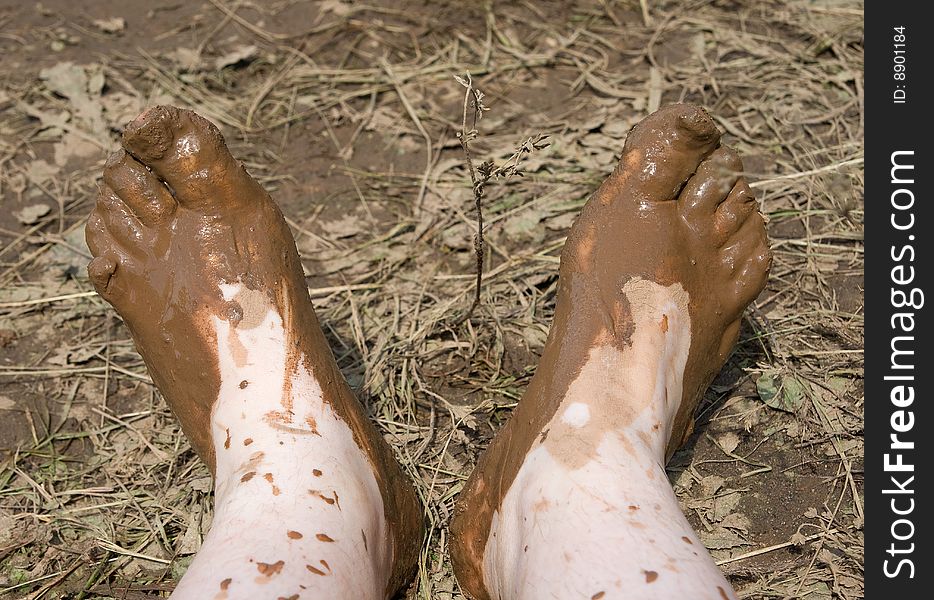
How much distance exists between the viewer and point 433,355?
2.35m

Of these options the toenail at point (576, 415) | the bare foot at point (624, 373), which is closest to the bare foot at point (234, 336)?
the bare foot at point (624, 373)

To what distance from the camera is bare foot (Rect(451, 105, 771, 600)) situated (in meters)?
1.56

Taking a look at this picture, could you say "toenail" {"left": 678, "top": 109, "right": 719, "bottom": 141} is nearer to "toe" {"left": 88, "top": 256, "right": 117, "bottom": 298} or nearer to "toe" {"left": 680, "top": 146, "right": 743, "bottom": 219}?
"toe" {"left": 680, "top": 146, "right": 743, "bottom": 219}

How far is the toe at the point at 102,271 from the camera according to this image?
1.93 metres

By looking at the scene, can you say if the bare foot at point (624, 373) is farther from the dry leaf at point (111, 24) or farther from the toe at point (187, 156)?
the dry leaf at point (111, 24)

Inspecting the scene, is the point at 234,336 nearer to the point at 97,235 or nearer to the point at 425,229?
the point at 97,235

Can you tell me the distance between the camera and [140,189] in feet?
6.39

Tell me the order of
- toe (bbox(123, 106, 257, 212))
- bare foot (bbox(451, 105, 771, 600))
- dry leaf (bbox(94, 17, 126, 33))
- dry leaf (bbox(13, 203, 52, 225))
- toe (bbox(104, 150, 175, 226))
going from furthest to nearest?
dry leaf (bbox(94, 17, 126, 33)) → dry leaf (bbox(13, 203, 52, 225)) → toe (bbox(104, 150, 175, 226)) → toe (bbox(123, 106, 257, 212)) → bare foot (bbox(451, 105, 771, 600))

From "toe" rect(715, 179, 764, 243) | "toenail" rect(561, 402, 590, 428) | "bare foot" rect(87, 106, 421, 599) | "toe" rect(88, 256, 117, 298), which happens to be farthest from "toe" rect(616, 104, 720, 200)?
"toe" rect(88, 256, 117, 298)

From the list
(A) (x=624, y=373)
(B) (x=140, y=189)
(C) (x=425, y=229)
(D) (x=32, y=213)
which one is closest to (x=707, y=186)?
(A) (x=624, y=373)

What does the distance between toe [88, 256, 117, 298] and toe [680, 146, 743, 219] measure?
1191 millimetres

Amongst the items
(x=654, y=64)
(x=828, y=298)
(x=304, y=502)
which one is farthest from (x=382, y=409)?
(x=654, y=64)

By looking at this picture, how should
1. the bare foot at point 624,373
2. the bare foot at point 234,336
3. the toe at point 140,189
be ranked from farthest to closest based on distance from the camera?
the toe at point 140,189 < the bare foot at point 234,336 < the bare foot at point 624,373
